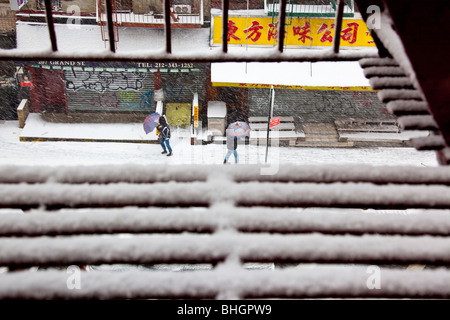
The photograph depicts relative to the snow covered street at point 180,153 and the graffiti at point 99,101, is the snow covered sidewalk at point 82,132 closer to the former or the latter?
the snow covered street at point 180,153

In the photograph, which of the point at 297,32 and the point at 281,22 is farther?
the point at 297,32

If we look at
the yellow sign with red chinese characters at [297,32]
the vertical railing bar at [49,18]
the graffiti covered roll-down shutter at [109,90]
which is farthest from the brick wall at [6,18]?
the vertical railing bar at [49,18]

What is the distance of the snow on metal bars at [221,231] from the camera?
1.45 meters

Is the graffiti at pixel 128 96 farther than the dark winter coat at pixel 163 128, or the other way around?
the graffiti at pixel 128 96

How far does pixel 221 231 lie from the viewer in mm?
1633

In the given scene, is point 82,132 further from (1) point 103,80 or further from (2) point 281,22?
(2) point 281,22

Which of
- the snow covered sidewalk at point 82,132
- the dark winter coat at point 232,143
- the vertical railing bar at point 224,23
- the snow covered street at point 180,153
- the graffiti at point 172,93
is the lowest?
the snow covered street at point 180,153

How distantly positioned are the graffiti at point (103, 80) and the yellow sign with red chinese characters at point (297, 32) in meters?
3.30

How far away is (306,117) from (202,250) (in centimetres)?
1308

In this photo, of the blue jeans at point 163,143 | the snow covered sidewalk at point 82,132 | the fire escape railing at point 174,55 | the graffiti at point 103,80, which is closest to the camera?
the fire escape railing at point 174,55

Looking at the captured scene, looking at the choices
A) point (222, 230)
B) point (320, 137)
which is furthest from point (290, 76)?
point (222, 230)

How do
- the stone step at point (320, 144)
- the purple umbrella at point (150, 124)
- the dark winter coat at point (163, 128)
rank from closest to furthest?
1. the purple umbrella at point (150, 124)
2. the dark winter coat at point (163, 128)
3. the stone step at point (320, 144)

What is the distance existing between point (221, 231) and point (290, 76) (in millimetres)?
10837

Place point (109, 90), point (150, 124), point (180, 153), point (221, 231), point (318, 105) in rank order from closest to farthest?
1. point (221, 231)
2. point (150, 124)
3. point (180, 153)
4. point (109, 90)
5. point (318, 105)
